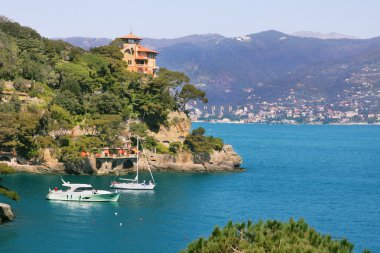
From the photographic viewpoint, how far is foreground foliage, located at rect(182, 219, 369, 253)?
2397cm

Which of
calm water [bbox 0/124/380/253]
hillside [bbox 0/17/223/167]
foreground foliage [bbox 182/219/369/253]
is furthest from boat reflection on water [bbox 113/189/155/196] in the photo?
foreground foliage [bbox 182/219/369/253]

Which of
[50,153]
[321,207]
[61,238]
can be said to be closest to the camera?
[61,238]

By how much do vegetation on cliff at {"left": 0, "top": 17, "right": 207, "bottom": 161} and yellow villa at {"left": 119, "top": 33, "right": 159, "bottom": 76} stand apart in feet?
11.1

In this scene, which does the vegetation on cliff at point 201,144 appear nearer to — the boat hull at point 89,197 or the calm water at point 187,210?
the calm water at point 187,210

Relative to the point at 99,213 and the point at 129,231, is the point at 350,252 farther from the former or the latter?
the point at 99,213

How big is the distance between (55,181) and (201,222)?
22634mm

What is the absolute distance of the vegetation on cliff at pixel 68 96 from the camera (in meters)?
76.2

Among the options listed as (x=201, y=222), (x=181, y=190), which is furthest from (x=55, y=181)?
(x=201, y=222)

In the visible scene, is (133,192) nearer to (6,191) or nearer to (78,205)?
(78,205)

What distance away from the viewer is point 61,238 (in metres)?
47.0

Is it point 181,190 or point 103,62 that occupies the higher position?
point 103,62

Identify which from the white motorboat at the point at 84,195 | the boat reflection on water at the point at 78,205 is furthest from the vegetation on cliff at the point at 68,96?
the boat reflection on water at the point at 78,205

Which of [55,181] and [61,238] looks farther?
[55,181]

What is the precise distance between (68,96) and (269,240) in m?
61.3
